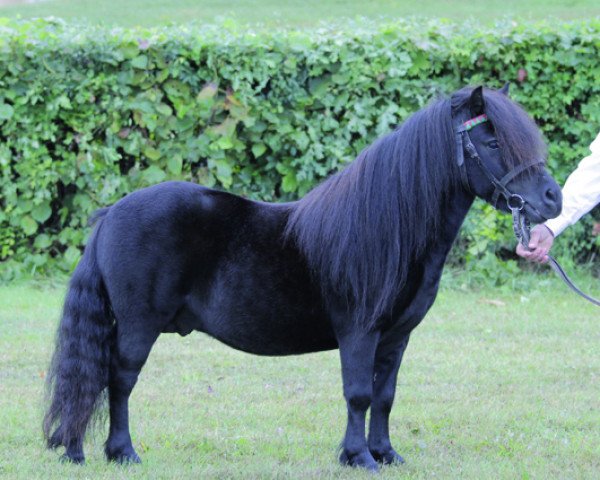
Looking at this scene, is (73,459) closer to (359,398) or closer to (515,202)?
(359,398)

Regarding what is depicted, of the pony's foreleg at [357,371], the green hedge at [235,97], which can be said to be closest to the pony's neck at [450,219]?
the pony's foreleg at [357,371]

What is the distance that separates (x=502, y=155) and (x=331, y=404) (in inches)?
93.2

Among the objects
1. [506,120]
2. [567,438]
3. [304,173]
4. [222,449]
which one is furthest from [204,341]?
[506,120]

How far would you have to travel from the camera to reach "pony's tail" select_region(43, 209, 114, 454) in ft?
15.0

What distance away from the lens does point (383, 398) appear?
4754 millimetres

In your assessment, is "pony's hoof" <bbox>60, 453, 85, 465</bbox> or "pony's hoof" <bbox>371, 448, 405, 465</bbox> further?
"pony's hoof" <bbox>371, 448, 405, 465</bbox>

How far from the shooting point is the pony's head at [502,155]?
419 cm

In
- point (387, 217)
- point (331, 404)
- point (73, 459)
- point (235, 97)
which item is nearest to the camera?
point (387, 217)

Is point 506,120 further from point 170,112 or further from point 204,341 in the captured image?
point 170,112

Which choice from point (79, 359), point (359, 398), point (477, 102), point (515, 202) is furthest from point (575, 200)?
point (79, 359)

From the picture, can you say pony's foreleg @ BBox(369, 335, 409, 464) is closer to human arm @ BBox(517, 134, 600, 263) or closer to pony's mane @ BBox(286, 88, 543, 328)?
pony's mane @ BBox(286, 88, 543, 328)

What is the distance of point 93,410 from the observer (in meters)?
4.62

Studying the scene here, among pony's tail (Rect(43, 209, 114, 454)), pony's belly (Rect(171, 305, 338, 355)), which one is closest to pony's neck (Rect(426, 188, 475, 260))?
pony's belly (Rect(171, 305, 338, 355))

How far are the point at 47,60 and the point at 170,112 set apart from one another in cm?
128
